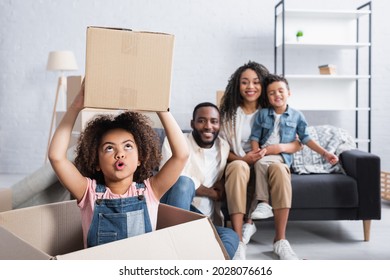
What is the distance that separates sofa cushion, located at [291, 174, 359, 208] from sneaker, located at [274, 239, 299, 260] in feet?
0.94

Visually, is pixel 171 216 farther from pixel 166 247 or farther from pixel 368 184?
pixel 368 184

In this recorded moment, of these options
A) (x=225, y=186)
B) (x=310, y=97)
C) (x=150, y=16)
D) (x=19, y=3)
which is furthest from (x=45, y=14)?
(x=225, y=186)

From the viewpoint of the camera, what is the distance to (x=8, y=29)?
17.2ft

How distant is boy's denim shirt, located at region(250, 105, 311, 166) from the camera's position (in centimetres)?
283

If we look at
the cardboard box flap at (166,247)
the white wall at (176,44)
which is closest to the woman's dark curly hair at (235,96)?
the cardboard box flap at (166,247)

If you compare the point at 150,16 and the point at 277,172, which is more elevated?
the point at 150,16

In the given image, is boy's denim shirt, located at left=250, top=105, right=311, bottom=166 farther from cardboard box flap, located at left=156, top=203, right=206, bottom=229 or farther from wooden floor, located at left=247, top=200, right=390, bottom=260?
cardboard box flap, located at left=156, top=203, right=206, bottom=229

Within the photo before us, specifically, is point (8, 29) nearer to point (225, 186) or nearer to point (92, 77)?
point (225, 186)

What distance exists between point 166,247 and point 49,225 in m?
0.50

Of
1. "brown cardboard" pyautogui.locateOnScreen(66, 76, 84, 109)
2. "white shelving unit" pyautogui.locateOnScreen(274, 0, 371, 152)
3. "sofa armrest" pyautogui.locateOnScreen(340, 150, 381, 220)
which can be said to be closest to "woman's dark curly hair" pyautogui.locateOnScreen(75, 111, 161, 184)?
"sofa armrest" pyautogui.locateOnScreen(340, 150, 381, 220)

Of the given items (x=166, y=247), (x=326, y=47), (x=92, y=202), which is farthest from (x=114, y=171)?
(x=326, y=47)

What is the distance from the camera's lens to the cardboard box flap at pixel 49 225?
123cm

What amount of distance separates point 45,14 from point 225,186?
346 centimetres

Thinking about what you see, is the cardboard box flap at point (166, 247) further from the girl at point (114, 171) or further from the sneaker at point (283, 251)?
the sneaker at point (283, 251)
